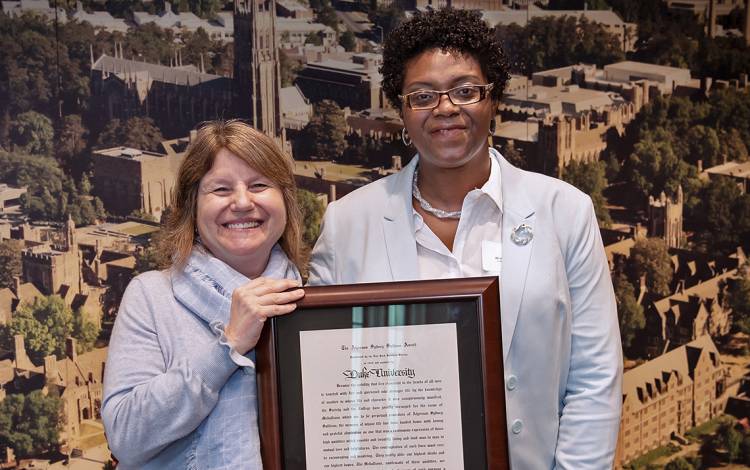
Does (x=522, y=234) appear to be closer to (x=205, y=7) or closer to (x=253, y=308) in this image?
(x=253, y=308)

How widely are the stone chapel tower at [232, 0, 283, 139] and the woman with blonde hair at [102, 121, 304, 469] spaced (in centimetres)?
159

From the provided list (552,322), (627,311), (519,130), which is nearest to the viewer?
(552,322)

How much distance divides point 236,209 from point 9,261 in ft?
6.10

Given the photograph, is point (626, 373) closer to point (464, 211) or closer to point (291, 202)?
point (464, 211)

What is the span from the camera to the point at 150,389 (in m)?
1.41

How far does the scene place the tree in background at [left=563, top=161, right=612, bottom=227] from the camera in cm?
347

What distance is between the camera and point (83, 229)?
3.08m

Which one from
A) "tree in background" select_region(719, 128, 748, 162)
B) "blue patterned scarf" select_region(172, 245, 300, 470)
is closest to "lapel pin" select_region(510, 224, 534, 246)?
"blue patterned scarf" select_region(172, 245, 300, 470)

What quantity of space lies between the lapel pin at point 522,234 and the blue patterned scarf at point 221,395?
0.57 m

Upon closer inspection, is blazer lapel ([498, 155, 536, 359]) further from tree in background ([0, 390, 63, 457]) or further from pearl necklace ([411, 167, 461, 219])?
tree in background ([0, 390, 63, 457])

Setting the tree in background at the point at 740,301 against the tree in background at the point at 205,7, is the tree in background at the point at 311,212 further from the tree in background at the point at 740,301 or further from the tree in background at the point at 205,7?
the tree in background at the point at 740,301

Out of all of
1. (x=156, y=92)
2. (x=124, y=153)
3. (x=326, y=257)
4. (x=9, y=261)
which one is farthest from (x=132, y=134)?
(x=326, y=257)

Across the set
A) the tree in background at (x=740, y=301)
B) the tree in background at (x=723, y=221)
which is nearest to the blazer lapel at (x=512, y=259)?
the tree in background at (x=723, y=221)

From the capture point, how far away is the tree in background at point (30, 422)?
9.91 ft
